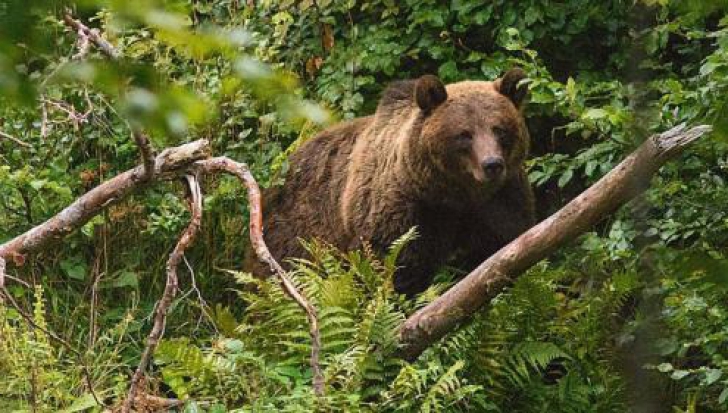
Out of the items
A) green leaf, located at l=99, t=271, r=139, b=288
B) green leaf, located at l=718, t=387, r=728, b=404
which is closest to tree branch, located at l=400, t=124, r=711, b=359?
green leaf, located at l=718, t=387, r=728, b=404

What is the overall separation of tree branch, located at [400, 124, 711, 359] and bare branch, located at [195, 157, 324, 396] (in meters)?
0.49

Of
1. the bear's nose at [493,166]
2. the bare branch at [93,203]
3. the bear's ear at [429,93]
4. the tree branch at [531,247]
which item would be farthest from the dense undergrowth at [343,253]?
the bear's ear at [429,93]

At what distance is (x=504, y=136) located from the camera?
707cm

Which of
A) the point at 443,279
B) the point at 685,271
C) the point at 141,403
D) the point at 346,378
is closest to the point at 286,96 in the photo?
the point at 685,271

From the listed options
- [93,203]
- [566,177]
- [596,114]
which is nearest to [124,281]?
[93,203]

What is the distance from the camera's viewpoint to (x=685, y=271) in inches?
56.0

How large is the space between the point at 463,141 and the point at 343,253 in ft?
3.21

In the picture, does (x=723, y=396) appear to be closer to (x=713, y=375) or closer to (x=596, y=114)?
(x=713, y=375)

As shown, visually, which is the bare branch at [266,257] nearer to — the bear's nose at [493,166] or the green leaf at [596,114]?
the bear's nose at [493,166]

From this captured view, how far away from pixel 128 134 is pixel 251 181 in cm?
287

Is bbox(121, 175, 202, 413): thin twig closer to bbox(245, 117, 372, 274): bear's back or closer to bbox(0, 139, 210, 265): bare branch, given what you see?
bbox(0, 139, 210, 265): bare branch

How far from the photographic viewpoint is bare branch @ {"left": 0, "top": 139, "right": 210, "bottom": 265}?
5.97 meters

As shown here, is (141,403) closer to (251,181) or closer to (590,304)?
(251,181)

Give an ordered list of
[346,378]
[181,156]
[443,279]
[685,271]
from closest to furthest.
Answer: [685,271] → [346,378] → [181,156] → [443,279]
